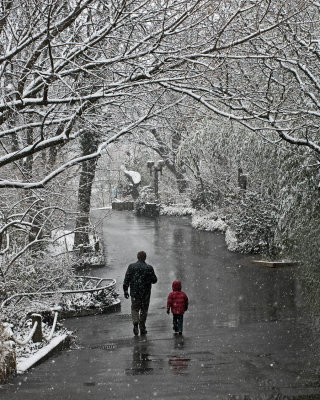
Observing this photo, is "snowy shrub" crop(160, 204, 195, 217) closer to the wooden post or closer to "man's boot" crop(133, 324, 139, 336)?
"man's boot" crop(133, 324, 139, 336)

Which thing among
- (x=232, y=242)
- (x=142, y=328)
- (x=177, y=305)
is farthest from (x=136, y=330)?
(x=232, y=242)

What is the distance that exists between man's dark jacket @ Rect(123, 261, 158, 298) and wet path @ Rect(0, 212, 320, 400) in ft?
2.94

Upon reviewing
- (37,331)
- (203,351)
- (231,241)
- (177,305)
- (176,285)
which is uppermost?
(176,285)

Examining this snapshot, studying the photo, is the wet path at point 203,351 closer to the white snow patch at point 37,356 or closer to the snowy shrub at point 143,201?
the white snow patch at point 37,356

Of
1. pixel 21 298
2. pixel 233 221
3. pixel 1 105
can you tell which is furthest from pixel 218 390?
pixel 233 221

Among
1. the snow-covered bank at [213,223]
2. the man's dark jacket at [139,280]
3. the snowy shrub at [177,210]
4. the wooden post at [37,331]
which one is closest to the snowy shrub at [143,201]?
the snowy shrub at [177,210]

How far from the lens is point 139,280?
36.8 ft

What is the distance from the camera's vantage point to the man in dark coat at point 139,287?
36.8 ft

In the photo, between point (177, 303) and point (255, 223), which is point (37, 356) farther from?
point (255, 223)

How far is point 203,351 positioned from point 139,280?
7.21 feet

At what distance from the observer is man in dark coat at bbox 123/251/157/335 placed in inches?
442

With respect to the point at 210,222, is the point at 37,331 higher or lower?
higher

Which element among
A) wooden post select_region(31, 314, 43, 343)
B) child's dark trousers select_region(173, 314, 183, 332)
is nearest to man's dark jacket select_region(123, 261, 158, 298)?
child's dark trousers select_region(173, 314, 183, 332)

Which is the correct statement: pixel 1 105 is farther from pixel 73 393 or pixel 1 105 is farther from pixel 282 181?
pixel 282 181
